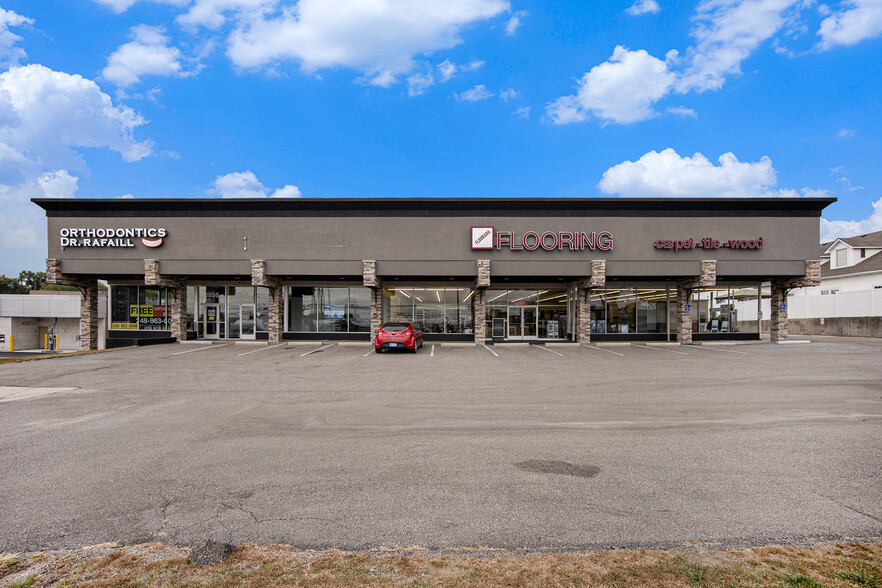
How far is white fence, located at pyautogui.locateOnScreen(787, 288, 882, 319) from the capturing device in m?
32.6

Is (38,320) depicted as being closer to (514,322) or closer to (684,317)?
(514,322)

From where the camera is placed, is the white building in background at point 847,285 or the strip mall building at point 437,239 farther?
the white building in background at point 847,285

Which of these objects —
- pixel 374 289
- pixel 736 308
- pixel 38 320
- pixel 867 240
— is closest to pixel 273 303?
pixel 374 289

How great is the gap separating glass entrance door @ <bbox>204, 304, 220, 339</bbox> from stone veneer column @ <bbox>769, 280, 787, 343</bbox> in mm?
33546

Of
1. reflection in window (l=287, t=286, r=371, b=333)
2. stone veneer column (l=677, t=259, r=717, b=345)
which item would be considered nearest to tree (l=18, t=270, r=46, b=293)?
reflection in window (l=287, t=286, r=371, b=333)

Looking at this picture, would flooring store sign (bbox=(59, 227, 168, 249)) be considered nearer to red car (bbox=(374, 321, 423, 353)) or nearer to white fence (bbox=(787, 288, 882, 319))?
red car (bbox=(374, 321, 423, 353))

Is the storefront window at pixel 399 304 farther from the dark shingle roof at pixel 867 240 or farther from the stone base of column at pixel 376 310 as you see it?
the dark shingle roof at pixel 867 240

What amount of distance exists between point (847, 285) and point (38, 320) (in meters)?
66.6

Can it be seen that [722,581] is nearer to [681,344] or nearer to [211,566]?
[211,566]

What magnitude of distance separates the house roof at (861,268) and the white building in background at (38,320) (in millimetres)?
59608

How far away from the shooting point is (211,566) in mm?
3211

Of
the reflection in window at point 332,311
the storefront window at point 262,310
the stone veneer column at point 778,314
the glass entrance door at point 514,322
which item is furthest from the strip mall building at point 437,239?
the glass entrance door at point 514,322

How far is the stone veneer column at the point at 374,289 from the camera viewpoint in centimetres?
2333

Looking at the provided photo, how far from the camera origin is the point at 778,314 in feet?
84.9
